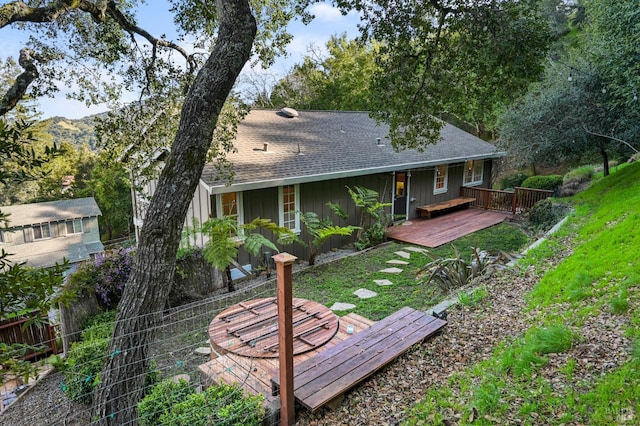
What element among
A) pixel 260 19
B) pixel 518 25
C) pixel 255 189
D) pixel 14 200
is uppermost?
pixel 260 19

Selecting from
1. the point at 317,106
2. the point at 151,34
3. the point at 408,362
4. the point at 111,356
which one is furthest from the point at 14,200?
the point at 408,362

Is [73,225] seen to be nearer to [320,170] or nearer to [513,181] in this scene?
[320,170]

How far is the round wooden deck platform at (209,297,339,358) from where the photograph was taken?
4023mm

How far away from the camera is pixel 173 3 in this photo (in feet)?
18.1

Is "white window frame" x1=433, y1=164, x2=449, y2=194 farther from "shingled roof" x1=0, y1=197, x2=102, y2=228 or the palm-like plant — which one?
"shingled roof" x1=0, y1=197, x2=102, y2=228

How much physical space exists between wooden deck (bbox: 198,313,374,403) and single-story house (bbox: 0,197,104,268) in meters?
14.7

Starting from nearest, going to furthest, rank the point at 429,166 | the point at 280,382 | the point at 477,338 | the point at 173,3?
the point at 280,382 < the point at 477,338 < the point at 173,3 < the point at 429,166

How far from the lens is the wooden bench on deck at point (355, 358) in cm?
312

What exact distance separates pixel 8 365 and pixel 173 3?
561 centimetres

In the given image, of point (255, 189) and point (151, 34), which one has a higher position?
point (151, 34)

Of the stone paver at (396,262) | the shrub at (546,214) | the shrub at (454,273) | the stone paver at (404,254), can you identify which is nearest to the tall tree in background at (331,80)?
the shrub at (546,214)

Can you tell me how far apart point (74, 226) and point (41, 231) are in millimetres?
1269

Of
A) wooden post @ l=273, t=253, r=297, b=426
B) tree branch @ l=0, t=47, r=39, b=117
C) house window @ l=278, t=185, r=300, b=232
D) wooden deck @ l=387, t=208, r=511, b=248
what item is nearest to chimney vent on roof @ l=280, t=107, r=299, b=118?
house window @ l=278, t=185, r=300, b=232

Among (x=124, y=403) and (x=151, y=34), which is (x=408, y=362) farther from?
(x=151, y=34)
